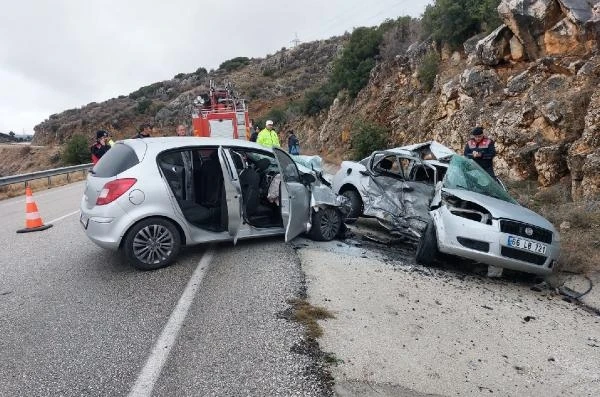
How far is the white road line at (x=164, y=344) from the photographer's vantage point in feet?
9.95

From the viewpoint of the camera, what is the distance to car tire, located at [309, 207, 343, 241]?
22.1ft

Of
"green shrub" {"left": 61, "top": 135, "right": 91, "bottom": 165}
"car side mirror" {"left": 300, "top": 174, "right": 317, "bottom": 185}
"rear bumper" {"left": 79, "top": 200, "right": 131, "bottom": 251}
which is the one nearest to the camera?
"rear bumper" {"left": 79, "top": 200, "right": 131, "bottom": 251}

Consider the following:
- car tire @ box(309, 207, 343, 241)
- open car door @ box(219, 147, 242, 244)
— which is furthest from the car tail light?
car tire @ box(309, 207, 343, 241)

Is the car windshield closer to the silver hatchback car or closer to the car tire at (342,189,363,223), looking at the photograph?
the silver hatchback car

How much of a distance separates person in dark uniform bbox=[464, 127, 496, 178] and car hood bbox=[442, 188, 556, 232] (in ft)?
7.63

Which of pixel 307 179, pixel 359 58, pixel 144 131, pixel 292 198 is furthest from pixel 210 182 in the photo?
pixel 359 58

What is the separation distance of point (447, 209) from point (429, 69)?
1269 centimetres

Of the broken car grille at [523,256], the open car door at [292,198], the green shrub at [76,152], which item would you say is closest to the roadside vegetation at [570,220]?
the broken car grille at [523,256]

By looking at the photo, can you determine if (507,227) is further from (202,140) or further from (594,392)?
(202,140)

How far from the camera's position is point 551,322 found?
4.69 m

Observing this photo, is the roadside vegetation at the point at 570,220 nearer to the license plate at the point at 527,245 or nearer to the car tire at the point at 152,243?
the license plate at the point at 527,245

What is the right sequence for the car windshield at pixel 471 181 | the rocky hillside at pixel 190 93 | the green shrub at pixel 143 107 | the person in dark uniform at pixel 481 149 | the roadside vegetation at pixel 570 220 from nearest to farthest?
the roadside vegetation at pixel 570 220 < the car windshield at pixel 471 181 < the person in dark uniform at pixel 481 149 < the rocky hillside at pixel 190 93 < the green shrub at pixel 143 107

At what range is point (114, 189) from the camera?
16.6ft

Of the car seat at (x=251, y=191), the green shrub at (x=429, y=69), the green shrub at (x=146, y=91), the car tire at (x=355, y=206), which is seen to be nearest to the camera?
the car seat at (x=251, y=191)
